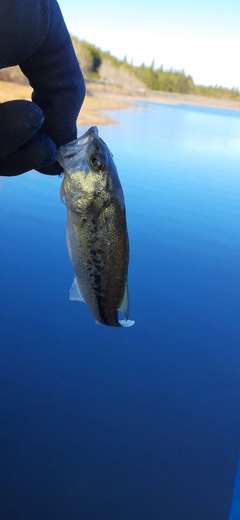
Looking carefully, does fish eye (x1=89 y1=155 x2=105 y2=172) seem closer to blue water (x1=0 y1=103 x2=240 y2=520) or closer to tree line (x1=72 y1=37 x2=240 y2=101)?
blue water (x1=0 y1=103 x2=240 y2=520)

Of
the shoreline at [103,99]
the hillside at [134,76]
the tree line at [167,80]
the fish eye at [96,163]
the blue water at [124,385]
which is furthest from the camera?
the tree line at [167,80]

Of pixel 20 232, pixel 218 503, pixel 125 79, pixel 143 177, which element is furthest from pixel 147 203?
pixel 125 79

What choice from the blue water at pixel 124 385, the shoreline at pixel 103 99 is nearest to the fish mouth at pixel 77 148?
the blue water at pixel 124 385

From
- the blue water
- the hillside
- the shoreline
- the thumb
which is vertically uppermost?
the hillside

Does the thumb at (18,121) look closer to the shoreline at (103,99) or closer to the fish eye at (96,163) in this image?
the fish eye at (96,163)

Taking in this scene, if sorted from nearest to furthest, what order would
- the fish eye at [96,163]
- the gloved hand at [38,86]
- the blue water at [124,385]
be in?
the gloved hand at [38,86] → the fish eye at [96,163] → the blue water at [124,385]

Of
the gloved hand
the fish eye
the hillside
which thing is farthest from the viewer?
the hillside

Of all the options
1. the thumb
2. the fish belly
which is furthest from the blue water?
the thumb

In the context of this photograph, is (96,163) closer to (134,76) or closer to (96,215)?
(96,215)
